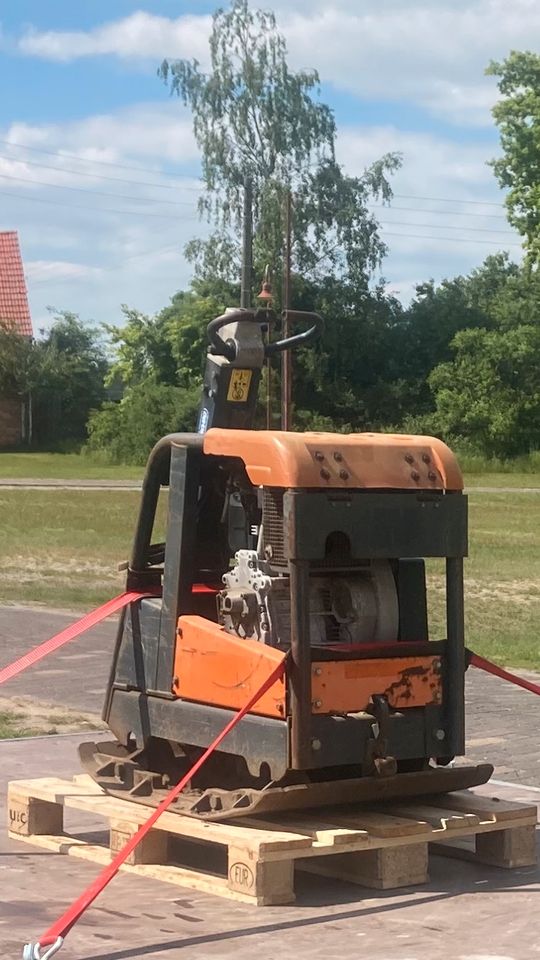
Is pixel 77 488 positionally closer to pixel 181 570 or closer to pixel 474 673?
pixel 474 673

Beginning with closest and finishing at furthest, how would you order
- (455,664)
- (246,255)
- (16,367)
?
(455,664), (246,255), (16,367)

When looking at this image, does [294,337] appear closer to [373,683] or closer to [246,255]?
[373,683]

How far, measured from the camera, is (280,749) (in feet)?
19.6

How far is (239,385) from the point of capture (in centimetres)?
714

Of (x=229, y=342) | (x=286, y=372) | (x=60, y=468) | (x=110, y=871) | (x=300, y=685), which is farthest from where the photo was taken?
(x=60, y=468)

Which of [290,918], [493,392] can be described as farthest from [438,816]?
[493,392]

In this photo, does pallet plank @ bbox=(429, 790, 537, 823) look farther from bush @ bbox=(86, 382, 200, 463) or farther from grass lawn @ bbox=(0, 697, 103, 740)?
bush @ bbox=(86, 382, 200, 463)

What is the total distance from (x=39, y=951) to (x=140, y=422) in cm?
6234

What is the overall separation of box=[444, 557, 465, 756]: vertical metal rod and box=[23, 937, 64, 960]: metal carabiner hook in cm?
201

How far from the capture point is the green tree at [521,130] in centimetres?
6228

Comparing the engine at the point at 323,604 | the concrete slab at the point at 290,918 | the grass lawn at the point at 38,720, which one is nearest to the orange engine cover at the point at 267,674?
the engine at the point at 323,604

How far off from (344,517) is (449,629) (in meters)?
0.71

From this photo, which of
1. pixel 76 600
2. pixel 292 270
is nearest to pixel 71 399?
pixel 292 270

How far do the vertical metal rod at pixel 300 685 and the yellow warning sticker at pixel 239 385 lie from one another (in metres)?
1.43
